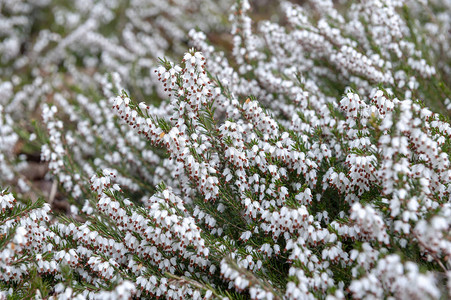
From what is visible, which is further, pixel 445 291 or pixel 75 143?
pixel 75 143

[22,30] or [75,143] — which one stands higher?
[75,143]

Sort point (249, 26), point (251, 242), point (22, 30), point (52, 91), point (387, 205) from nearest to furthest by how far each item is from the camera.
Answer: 1. point (387, 205)
2. point (251, 242)
3. point (249, 26)
4. point (52, 91)
5. point (22, 30)

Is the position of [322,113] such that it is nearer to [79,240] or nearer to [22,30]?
[79,240]

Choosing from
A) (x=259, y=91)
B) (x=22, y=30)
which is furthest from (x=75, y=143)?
(x=22, y=30)

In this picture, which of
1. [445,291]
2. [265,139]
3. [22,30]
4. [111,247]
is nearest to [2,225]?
[111,247]

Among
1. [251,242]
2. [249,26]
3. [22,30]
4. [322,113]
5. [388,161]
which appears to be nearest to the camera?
[388,161]

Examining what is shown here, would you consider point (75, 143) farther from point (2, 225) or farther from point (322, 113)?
point (322, 113)

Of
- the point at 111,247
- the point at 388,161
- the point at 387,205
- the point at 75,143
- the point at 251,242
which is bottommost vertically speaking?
the point at 75,143
